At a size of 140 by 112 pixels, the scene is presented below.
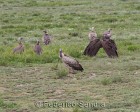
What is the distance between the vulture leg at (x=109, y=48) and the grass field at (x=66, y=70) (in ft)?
0.73

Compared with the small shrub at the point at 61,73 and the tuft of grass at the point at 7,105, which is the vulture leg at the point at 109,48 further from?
the tuft of grass at the point at 7,105

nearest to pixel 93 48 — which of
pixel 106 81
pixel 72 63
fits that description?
pixel 72 63

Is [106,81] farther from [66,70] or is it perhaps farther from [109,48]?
[109,48]

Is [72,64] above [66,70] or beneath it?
above

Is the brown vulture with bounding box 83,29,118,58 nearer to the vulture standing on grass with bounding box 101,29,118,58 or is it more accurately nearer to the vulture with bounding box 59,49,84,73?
the vulture standing on grass with bounding box 101,29,118,58

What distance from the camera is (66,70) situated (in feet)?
42.3

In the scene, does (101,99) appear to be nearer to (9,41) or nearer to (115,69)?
(115,69)

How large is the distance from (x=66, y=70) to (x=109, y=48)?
3033 millimetres

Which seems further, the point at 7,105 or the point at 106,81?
the point at 106,81

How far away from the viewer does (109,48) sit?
51.3 ft

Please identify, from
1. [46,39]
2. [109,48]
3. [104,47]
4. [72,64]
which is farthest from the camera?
[46,39]

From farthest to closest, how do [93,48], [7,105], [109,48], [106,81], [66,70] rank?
[93,48] → [109,48] → [66,70] → [106,81] → [7,105]

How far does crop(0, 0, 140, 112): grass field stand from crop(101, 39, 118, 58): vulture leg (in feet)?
0.73

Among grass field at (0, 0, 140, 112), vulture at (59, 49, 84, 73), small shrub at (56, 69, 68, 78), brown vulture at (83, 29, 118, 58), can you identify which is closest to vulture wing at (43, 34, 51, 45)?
grass field at (0, 0, 140, 112)
